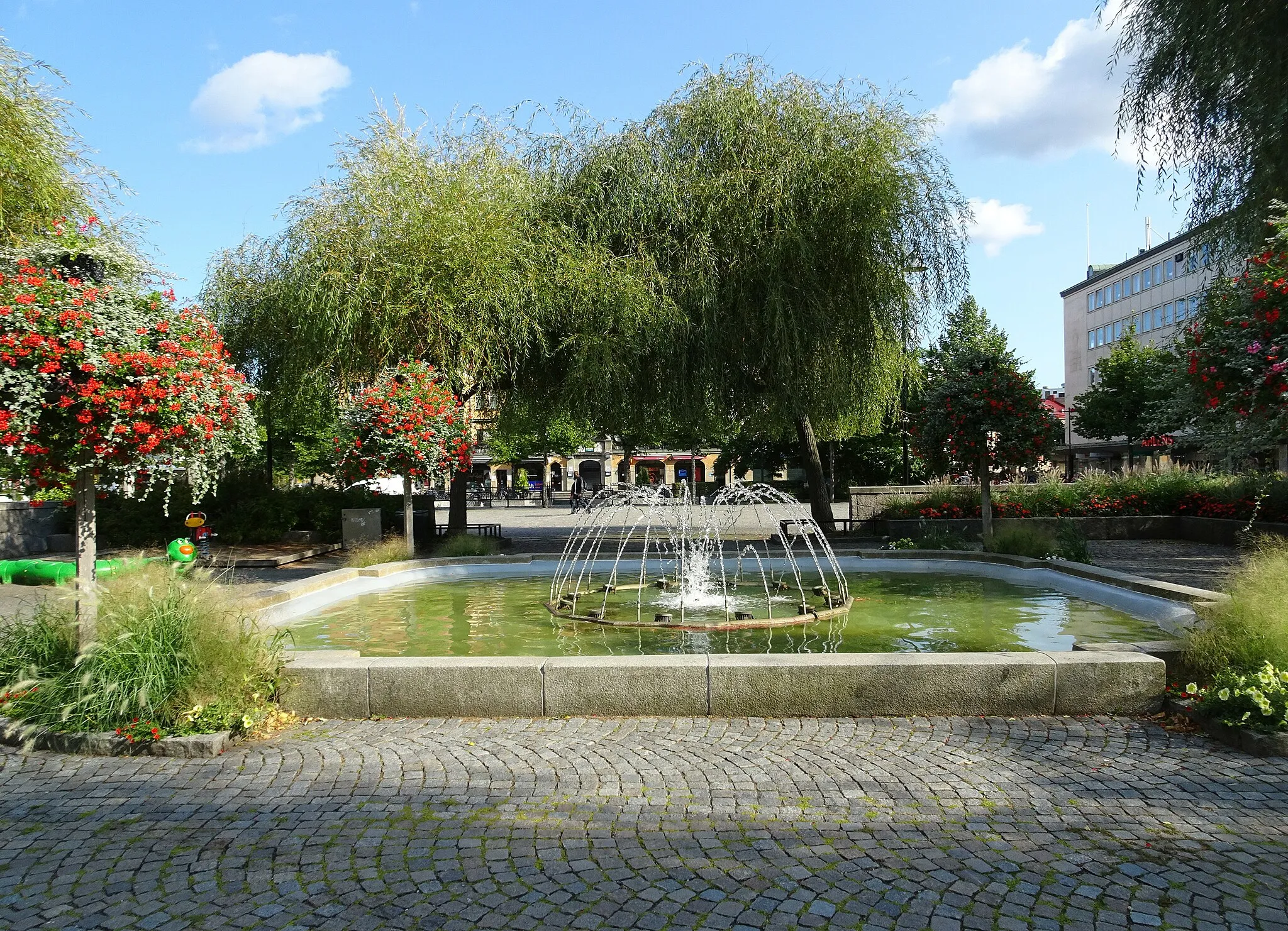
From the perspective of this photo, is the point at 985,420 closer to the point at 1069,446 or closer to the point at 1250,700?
the point at 1250,700

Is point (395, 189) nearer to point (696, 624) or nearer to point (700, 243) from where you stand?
point (700, 243)

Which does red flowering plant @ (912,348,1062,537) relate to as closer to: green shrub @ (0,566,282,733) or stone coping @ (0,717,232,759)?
green shrub @ (0,566,282,733)

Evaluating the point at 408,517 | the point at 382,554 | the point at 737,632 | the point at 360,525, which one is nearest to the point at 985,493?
the point at 737,632

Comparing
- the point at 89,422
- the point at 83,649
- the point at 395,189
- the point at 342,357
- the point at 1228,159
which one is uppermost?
the point at 395,189

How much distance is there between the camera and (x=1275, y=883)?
3.38m

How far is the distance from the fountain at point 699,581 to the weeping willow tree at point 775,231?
2.85 m

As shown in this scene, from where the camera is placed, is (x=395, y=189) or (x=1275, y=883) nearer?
(x=1275, y=883)

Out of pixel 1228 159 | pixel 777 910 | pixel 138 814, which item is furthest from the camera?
pixel 1228 159

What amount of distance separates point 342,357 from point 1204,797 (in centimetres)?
1467

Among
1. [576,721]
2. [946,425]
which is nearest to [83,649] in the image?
[576,721]

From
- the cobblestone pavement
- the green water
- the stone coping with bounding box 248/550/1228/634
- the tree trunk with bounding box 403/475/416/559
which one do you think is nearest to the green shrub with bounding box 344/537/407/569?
the tree trunk with bounding box 403/475/416/559

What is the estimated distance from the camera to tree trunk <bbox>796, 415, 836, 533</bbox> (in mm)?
19594

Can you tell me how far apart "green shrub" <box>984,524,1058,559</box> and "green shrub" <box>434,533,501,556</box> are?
8.19m

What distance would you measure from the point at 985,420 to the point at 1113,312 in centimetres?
6503
